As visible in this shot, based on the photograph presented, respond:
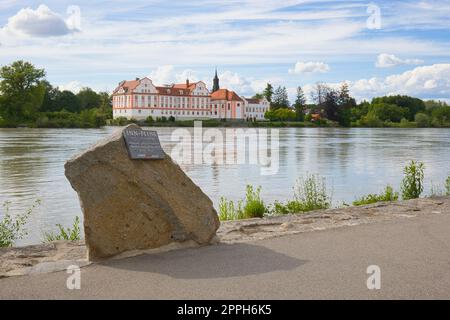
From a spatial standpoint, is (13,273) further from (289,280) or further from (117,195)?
(289,280)

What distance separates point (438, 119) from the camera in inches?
6083

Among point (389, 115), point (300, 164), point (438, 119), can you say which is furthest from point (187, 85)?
point (300, 164)

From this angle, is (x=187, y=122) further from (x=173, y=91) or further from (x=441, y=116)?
(x=441, y=116)

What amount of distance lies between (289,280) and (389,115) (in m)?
155

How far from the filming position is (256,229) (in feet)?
30.2

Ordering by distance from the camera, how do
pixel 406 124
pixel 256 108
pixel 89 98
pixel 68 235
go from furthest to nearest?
pixel 256 108, pixel 406 124, pixel 89 98, pixel 68 235

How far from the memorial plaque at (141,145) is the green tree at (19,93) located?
97707 mm

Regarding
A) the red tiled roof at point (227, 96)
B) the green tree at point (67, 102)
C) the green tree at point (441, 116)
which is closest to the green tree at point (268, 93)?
the red tiled roof at point (227, 96)

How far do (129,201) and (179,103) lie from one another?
146m

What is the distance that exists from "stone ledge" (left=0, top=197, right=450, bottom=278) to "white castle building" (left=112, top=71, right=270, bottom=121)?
427ft

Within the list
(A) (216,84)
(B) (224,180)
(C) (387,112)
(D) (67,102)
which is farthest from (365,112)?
(B) (224,180)

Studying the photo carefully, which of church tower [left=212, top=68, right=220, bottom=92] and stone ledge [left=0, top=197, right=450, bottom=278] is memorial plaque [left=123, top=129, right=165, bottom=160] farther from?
church tower [left=212, top=68, right=220, bottom=92]

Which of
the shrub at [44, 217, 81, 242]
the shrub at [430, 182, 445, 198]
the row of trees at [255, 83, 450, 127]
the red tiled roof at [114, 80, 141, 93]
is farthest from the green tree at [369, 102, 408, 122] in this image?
the shrub at [44, 217, 81, 242]

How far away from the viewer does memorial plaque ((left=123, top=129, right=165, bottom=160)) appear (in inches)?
289
